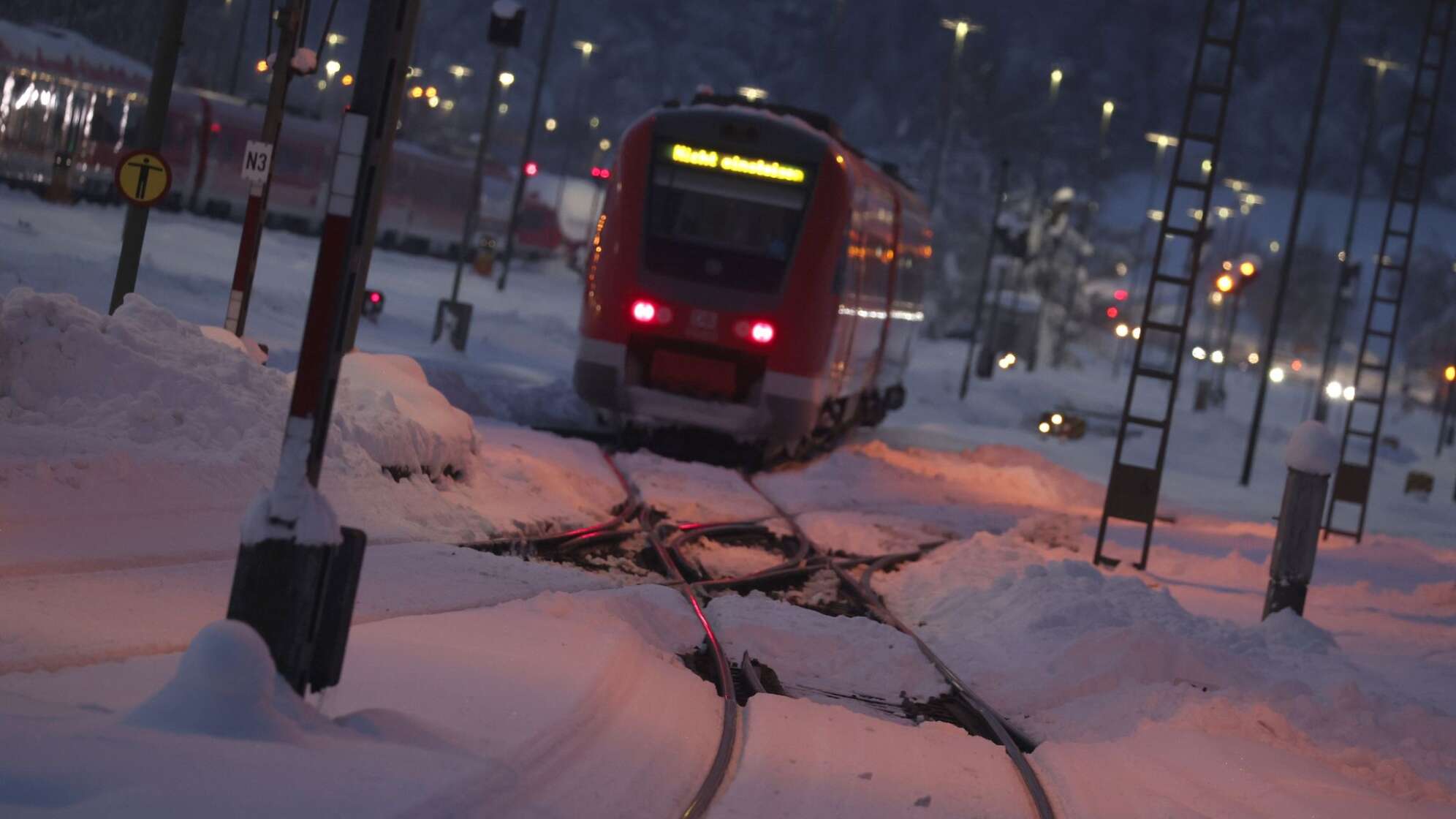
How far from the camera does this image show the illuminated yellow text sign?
17.3 metres

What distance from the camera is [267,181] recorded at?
47.1 ft

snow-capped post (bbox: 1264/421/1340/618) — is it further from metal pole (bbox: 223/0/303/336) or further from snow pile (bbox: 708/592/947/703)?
metal pole (bbox: 223/0/303/336)

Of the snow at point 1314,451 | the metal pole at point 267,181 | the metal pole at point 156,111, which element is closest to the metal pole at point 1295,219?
the snow at point 1314,451

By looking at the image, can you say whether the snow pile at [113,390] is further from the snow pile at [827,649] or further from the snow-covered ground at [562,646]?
the snow pile at [827,649]

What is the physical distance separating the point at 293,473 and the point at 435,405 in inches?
344

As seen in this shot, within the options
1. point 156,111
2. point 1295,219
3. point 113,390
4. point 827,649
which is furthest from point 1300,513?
point 1295,219

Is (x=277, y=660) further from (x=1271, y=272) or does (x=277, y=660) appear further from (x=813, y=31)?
(x=813, y=31)

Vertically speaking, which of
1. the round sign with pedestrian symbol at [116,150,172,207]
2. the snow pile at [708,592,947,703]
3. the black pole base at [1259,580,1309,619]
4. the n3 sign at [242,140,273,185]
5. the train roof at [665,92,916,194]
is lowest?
the snow pile at [708,592,947,703]

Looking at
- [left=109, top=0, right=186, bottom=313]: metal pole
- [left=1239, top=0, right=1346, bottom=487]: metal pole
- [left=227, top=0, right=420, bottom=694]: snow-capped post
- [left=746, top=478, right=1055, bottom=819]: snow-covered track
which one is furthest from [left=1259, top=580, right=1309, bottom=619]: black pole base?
[left=1239, top=0, right=1346, bottom=487]: metal pole

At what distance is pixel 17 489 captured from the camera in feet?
30.1

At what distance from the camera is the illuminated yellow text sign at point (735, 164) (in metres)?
17.3

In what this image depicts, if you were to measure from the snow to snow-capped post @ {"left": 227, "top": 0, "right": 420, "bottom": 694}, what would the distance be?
7412 mm

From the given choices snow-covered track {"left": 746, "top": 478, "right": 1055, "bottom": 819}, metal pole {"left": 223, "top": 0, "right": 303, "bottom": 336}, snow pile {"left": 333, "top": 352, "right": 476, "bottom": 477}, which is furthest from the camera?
metal pole {"left": 223, "top": 0, "right": 303, "bottom": 336}

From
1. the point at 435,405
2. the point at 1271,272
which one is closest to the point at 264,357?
the point at 435,405
